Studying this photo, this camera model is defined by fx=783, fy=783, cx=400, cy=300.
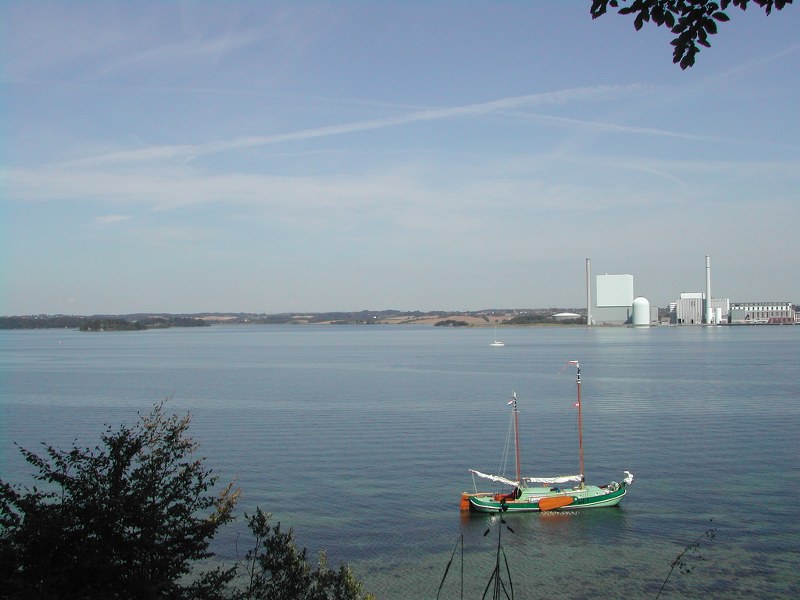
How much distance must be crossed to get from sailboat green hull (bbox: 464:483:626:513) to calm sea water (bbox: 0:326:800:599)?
40cm

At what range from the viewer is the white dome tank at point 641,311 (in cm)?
17038

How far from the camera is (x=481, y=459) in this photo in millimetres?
28531

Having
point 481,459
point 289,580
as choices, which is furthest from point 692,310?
point 289,580

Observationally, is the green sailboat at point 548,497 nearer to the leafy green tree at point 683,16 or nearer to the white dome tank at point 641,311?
the leafy green tree at point 683,16

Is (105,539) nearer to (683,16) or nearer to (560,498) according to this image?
(683,16)

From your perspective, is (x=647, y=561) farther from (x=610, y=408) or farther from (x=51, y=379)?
(x=51, y=379)

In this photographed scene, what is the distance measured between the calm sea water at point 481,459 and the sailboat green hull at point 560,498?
40 centimetres

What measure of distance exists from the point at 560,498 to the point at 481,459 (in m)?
5.47

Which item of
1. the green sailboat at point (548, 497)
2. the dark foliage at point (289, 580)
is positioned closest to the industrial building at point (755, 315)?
the green sailboat at point (548, 497)

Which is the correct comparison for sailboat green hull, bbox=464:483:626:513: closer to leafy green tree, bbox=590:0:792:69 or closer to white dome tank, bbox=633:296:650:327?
leafy green tree, bbox=590:0:792:69

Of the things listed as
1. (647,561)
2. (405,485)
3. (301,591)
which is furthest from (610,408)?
(301,591)

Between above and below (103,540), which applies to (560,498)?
below

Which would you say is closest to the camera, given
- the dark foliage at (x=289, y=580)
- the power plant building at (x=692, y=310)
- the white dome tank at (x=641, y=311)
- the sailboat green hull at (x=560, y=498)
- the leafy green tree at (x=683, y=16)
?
the leafy green tree at (x=683, y=16)

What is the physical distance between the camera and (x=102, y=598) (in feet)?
22.5
